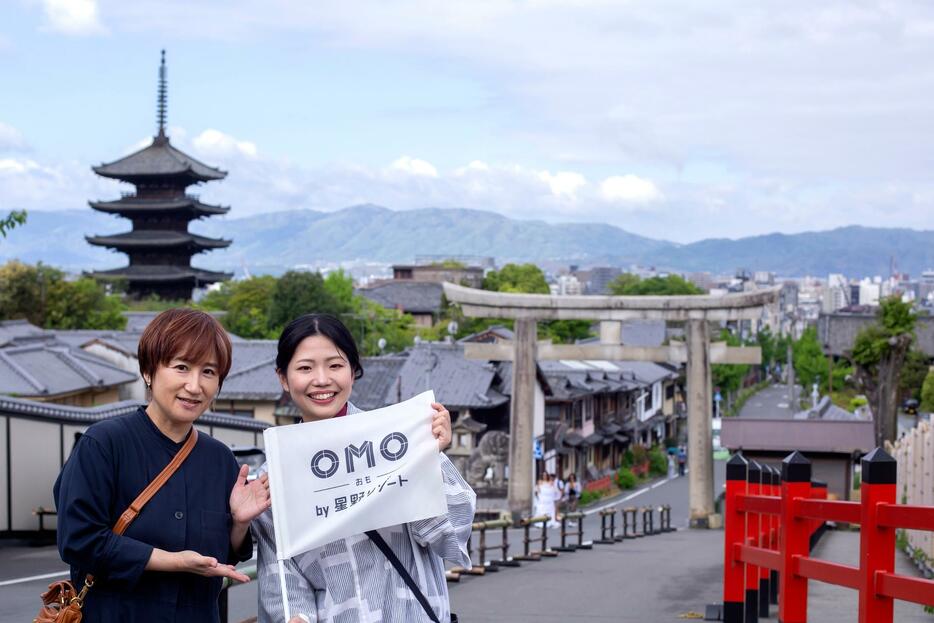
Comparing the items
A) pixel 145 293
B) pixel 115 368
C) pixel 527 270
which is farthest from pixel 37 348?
pixel 527 270

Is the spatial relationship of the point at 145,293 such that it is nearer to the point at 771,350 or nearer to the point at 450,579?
the point at 771,350

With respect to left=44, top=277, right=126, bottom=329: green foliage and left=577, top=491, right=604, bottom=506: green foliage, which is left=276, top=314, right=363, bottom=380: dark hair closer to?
left=577, top=491, right=604, bottom=506: green foliage

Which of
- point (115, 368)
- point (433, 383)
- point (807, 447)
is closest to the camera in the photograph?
point (807, 447)

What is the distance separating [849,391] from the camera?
64.6 metres

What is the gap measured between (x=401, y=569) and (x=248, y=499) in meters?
0.48

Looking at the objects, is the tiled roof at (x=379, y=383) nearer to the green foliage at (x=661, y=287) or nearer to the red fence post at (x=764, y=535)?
the red fence post at (x=764, y=535)

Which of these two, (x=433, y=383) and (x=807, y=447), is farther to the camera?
(x=433, y=383)

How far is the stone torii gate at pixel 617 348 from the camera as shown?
23.1 metres

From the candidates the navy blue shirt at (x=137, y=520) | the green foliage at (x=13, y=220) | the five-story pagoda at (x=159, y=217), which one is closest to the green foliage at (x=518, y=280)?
the five-story pagoda at (x=159, y=217)

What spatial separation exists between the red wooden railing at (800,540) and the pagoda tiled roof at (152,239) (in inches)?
2195

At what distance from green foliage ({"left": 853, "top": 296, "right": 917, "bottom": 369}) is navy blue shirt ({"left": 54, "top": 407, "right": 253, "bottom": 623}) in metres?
29.9

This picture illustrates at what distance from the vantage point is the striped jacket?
3195mm

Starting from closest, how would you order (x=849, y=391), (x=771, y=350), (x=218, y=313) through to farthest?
(x=218, y=313), (x=849, y=391), (x=771, y=350)

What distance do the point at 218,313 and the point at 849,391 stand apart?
35.3 metres
